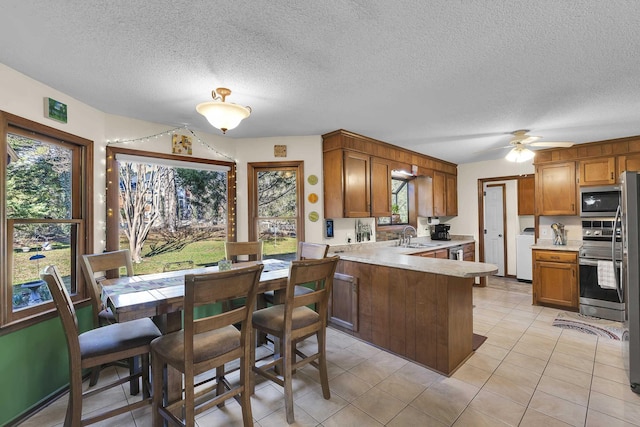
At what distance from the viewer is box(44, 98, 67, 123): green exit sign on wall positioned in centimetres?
223

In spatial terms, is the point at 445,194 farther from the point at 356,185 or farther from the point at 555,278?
the point at 356,185

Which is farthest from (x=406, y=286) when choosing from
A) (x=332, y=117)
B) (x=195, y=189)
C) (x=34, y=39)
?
(x=34, y=39)

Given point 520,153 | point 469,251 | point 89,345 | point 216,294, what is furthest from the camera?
point 469,251

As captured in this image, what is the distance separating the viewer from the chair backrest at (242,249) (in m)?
3.20

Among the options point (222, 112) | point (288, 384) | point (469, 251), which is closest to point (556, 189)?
point (469, 251)

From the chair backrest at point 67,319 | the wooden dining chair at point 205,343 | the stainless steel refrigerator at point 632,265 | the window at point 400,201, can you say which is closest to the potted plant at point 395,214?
the window at point 400,201

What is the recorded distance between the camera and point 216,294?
147 centimetres

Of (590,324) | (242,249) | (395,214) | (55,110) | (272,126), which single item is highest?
(272,126)

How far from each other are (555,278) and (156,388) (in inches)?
189

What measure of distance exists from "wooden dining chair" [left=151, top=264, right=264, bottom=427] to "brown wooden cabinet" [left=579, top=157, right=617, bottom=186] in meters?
4.87

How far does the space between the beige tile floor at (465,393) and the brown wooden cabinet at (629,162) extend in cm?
235

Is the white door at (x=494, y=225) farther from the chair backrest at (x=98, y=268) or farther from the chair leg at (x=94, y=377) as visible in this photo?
the chair leg at (x=94, y=377)

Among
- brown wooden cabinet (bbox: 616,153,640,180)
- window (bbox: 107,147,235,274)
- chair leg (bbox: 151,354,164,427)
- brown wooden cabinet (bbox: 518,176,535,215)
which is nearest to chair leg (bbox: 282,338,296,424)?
chair leg (bbox: 151,354,164,427)

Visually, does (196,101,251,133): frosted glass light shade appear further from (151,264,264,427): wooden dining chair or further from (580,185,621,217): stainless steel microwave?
(580,185,621,217): stainless steel microwave
